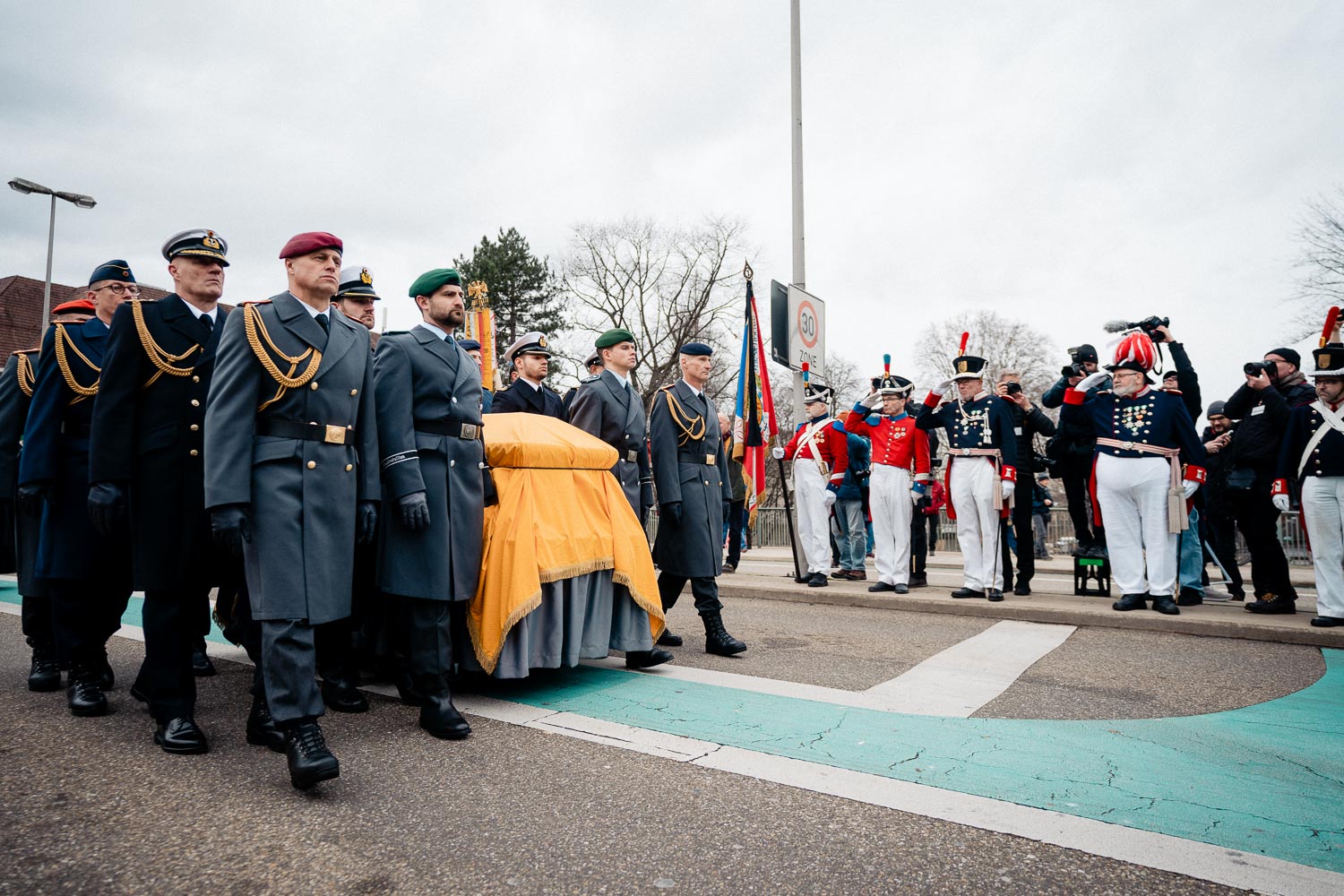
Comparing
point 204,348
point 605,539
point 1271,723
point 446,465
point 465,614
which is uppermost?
point 204,348

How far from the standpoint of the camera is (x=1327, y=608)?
19.8 ft

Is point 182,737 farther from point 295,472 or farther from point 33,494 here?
point 33,494

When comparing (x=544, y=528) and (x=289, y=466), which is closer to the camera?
(x=289, y=466)

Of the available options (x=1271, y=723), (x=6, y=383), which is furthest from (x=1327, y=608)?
Result: (x=6, y=383)

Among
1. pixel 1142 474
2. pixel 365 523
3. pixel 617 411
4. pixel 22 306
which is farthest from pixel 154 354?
pixel 22 306

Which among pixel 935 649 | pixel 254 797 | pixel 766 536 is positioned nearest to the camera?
pixel 254 797

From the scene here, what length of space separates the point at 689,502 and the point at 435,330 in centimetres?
207

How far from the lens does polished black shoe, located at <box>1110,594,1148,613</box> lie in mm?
6812

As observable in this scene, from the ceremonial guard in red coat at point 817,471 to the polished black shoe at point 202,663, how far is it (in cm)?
586

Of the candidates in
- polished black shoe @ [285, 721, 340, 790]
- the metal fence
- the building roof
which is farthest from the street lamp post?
polished black shoe @ [285, 721, 340, 790]

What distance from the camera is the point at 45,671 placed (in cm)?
459

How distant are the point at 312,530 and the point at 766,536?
1798 centimetres

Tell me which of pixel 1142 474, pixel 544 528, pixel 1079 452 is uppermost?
pixel 1079 452

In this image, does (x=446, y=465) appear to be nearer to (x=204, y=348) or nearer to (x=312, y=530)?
(x=312, y=530)
